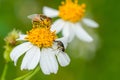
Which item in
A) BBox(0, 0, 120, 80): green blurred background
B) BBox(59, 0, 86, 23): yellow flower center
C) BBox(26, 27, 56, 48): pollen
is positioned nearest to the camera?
BBox(26, 27, 56, 48): pollen

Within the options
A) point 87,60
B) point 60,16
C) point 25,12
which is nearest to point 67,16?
point 60,16

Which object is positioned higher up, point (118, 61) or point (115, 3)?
point (115, 3)

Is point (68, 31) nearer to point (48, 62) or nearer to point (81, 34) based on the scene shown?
point (81, 34)

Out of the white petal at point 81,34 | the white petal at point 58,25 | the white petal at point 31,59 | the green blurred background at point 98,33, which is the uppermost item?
A: the white petal at point 31,59

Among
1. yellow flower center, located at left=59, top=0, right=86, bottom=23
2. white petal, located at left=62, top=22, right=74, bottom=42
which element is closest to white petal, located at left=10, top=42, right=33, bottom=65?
white petal, located at left=62, top=22, right=74, bottom=42

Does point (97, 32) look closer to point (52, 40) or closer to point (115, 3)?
point (115, 3)

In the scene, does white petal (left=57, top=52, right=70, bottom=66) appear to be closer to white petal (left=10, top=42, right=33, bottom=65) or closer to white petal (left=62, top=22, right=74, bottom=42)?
white petal (left=10, top=42, right=33, bottom=65)

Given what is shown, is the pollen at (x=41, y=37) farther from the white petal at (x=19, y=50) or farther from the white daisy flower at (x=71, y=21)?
the white daisy flower at (x=71, y=21)

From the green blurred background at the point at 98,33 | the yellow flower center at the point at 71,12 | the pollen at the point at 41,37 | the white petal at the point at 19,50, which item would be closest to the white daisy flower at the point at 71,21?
the yellow flower center at the point at 71,12
